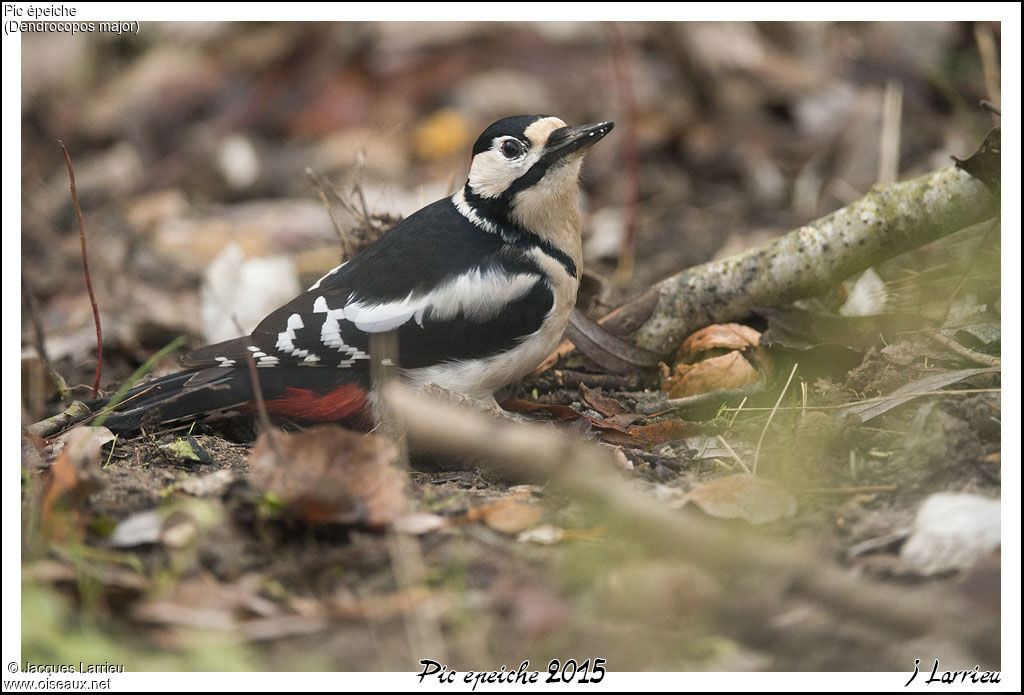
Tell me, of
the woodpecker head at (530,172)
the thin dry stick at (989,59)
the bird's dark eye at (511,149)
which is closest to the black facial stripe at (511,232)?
the woodpecker head at (530,172)

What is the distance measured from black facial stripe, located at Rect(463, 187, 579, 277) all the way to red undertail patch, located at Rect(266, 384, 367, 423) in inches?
28.4

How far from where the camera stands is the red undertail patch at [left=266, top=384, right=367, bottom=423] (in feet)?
10.3

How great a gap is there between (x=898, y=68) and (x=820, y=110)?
499 mm

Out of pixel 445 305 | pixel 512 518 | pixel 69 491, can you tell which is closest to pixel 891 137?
pixel 445 305

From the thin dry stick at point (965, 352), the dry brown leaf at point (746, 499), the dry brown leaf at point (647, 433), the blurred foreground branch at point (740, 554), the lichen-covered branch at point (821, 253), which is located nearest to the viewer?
the blurred foreground branch at point (740, 554)

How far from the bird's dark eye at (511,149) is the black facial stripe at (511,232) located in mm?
136

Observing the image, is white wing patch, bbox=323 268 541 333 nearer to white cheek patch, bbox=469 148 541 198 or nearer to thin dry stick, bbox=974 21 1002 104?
white cheek patch, bbox=469 148 541 198

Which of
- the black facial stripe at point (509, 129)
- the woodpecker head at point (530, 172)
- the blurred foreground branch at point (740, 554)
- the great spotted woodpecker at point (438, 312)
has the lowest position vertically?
the blurred foreground branch at point (740, 554)

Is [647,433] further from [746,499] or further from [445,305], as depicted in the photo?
[445,305]

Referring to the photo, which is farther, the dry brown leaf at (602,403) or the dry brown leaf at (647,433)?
the dry brown leaf at (602,403)

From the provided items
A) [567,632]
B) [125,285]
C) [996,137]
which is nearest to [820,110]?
[996,137]

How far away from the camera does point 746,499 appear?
7.67 feet

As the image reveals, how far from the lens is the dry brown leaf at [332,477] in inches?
84.9

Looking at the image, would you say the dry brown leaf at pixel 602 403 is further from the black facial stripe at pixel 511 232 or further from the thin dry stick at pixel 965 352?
A: the thin dry stick at pixel 965 352
